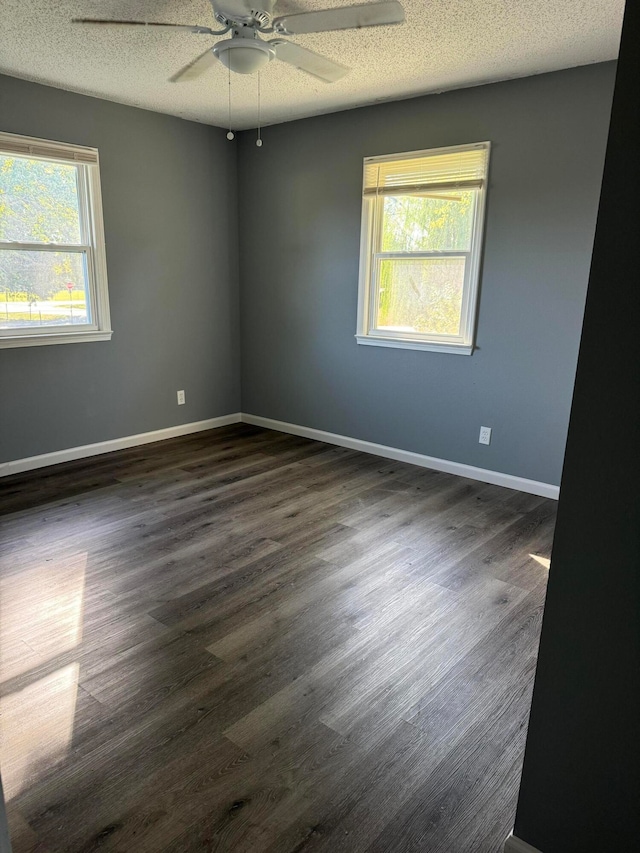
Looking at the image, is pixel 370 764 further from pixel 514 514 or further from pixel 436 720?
pixel 514 514

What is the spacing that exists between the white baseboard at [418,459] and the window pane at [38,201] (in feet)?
7.60

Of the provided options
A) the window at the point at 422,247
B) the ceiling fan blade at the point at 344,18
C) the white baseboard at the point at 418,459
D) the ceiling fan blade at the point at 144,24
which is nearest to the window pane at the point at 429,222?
the window at the point at 422,247

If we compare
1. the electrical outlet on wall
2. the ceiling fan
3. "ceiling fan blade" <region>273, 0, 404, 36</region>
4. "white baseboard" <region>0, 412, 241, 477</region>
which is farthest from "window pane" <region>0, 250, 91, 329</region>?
the electrical outlet on wall

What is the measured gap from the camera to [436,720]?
6.15 feet

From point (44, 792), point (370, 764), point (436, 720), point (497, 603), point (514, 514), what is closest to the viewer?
point (44, 792)

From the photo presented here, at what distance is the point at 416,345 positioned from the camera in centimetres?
426

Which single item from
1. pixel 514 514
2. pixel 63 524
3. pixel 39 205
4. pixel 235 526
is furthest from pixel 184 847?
pixel 39 205

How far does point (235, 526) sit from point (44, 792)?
181 cm

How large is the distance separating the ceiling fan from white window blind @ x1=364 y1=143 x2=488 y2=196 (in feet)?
4.13

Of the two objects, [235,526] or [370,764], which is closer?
[370,764]

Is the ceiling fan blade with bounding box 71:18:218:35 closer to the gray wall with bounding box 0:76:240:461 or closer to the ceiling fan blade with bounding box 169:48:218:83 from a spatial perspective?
the ceiling fan blade with bounding box 169:48:218:83

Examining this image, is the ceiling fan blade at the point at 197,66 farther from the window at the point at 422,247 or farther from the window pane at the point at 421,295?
the window pane at the point at 421,295

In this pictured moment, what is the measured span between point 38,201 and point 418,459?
10.9ft

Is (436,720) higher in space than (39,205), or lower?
lower
